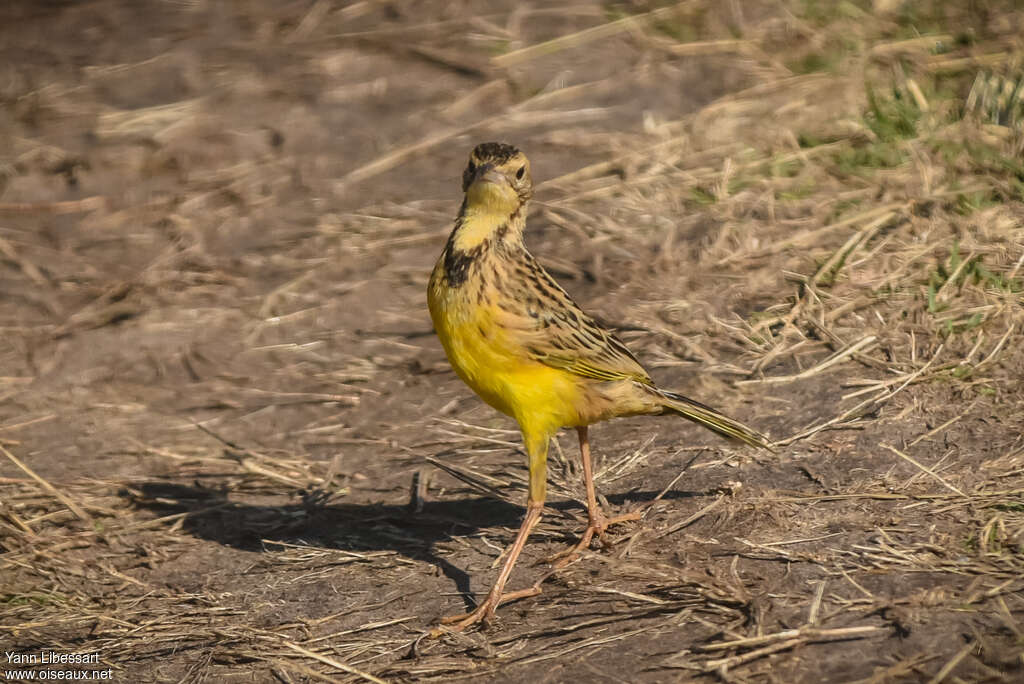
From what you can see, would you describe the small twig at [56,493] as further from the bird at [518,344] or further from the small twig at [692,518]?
the small twig at [692,518]

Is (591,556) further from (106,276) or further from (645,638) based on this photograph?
(106,276)

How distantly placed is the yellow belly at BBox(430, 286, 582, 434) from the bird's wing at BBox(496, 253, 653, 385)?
53mm

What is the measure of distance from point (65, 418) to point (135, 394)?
1.48 ft

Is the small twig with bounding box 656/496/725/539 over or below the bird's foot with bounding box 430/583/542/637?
over

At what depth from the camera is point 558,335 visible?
535 cm

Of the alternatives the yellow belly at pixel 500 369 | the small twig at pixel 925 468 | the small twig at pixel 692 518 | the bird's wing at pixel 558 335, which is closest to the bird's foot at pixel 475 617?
the yellow belly at pixel 500 369

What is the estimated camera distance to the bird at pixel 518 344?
5219 millimetres

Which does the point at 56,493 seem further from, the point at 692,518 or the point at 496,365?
the point at 692,518

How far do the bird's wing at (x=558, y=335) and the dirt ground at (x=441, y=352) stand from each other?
754mm

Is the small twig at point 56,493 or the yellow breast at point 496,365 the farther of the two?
the small twig at point 56,493

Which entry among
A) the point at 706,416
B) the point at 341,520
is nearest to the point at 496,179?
the point at 706,416

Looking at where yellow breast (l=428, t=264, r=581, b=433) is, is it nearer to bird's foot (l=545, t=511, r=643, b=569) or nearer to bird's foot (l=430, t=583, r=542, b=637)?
bird's foot (l=545, t=511, r=643, b=569)

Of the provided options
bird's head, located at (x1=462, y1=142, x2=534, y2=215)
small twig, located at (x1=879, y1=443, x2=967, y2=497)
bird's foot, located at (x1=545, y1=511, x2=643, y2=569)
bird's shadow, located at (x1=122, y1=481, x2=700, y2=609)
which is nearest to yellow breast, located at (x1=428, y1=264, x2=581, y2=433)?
bird's head, located at (x1=462, y1=142, x2=534, y2=215)

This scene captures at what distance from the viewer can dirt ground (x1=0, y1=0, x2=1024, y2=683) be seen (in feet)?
16.4
